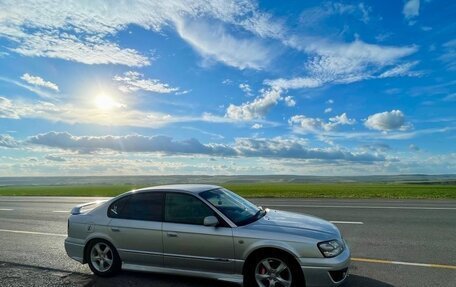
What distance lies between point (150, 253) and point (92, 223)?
51.7 inches

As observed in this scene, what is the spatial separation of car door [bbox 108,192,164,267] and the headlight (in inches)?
97.2

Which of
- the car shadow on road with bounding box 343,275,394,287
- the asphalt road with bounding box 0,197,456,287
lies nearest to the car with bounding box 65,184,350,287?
Result: the asphalt road with bounding box 0,197,456,287

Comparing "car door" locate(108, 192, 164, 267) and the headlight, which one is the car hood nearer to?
the headlight

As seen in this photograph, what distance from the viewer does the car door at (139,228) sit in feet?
19.8

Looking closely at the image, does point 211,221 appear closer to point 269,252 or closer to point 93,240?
point 269,252

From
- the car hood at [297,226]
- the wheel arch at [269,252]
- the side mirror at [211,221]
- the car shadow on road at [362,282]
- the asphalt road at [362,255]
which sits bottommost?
the car shadow on road at [362,282]

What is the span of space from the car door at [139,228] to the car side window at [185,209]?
16cm

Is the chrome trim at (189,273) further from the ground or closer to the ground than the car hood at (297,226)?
closer to the ground

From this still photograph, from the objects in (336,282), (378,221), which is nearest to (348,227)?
(378,221)

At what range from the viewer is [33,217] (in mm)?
15133

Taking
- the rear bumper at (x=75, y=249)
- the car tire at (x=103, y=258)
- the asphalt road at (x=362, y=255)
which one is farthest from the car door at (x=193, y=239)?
the rear bumper at (x=75, y=249)

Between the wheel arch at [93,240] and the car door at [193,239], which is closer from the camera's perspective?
the car door at [193,239]

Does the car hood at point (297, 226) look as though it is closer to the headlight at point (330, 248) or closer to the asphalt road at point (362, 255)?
the headlight at point (330, 248)

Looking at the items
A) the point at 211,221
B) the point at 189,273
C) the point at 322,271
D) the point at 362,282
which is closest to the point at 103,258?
the point at 189,273
